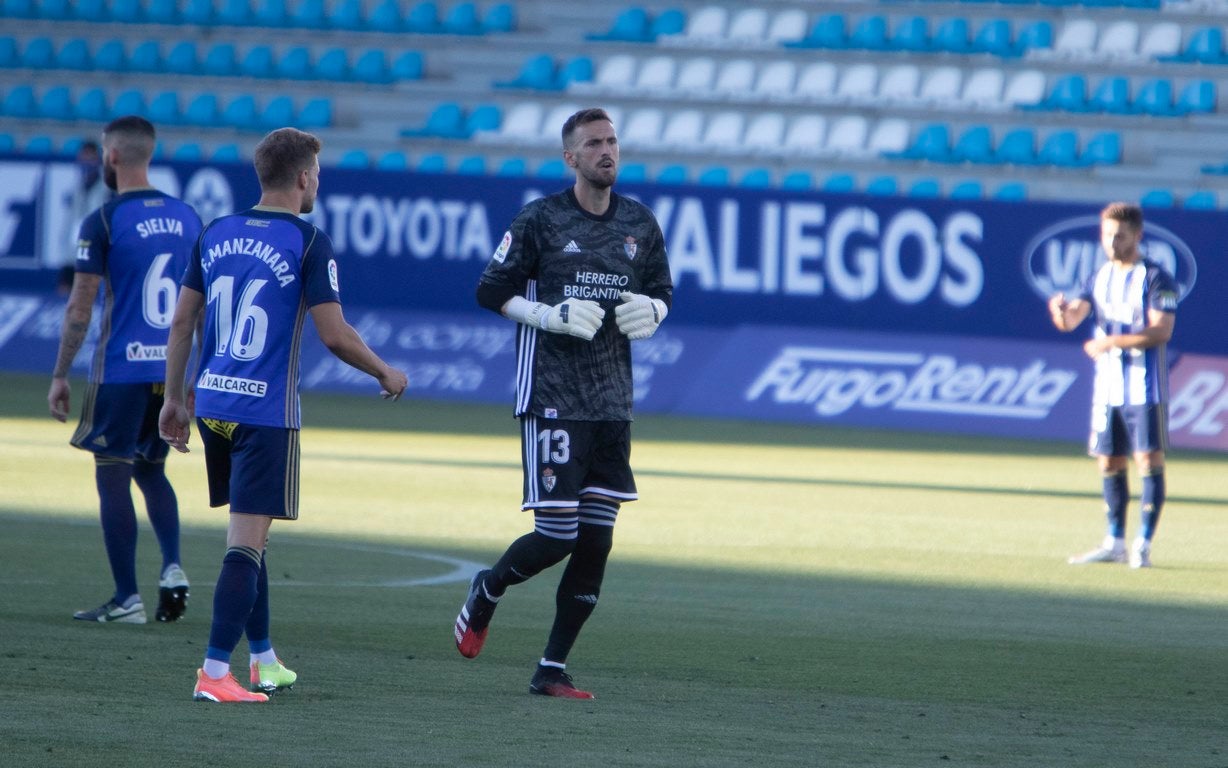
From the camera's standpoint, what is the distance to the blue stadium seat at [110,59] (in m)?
31.3

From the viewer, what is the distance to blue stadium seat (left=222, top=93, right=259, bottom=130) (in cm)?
2975

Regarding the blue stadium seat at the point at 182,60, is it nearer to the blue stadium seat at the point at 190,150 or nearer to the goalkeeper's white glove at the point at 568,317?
the blue stadium seat at the point at 190,150

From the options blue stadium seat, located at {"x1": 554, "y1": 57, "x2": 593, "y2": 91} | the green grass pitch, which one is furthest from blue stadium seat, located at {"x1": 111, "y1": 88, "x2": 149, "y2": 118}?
the green grass pitch

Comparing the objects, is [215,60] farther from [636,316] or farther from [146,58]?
[636,316]

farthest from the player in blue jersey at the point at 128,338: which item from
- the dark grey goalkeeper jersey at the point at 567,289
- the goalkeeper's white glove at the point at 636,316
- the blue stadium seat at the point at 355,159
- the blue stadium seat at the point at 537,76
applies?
the blue stadium seat at the point at 537,76

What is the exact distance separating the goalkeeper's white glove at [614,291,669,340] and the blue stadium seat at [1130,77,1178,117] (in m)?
21.1

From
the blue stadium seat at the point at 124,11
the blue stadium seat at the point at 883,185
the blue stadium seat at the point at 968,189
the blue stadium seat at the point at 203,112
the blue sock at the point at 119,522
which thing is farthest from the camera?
the blue stadium seat at the point at 124,11

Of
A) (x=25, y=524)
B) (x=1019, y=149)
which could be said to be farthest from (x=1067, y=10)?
Answer: (x=25, y=524)

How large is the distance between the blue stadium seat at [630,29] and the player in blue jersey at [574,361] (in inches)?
916

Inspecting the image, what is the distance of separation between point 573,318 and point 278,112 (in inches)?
935

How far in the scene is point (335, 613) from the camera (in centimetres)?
884

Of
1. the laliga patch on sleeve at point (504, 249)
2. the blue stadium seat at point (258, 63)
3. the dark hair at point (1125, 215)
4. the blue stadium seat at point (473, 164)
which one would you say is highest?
the blue stadium seat at point (258, 63)

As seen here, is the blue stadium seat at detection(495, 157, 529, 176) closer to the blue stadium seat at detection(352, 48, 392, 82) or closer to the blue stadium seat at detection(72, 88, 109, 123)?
the blue stadium seat at detection(352, 48, 392, 82)

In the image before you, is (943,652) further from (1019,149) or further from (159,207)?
(1019,149)
